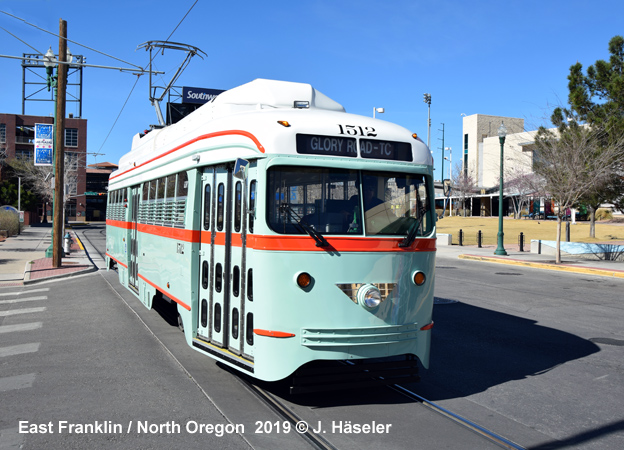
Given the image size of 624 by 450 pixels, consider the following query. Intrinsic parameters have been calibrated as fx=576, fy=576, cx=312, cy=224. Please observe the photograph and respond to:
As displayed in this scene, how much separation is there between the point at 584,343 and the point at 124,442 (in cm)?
752

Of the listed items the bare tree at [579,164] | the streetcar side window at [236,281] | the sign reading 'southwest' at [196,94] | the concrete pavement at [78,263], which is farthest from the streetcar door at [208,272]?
the bare tree at [579,164]

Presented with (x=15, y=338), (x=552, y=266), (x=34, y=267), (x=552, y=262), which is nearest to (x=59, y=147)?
(x=34, y=267)

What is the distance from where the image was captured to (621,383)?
23.7ft

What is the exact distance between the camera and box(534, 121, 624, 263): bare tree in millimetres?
23938

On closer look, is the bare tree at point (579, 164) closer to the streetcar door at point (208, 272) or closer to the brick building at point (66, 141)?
the streetcar door at point (208, 272)

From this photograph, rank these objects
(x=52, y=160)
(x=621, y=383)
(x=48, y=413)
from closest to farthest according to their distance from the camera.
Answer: (x=48, y=413) < (x=621, y=383) < (x=52, y=160)

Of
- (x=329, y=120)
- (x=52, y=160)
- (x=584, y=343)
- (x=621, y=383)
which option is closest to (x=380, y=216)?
(x=329, y=120)

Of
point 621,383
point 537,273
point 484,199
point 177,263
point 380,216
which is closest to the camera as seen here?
point 380,216

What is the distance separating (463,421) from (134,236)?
28.6 feet

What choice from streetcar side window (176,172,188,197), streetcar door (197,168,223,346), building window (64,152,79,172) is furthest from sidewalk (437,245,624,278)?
building window (64,152,79,172)

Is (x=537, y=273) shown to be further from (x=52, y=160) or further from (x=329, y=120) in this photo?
(x=52, y=160)

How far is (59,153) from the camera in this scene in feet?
68.4

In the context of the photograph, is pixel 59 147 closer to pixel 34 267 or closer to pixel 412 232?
pixel 34 267

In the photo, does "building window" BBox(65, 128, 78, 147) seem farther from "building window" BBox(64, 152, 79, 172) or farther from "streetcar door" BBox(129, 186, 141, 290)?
"streetcar door" BBox(129, 186, 141, 290)
